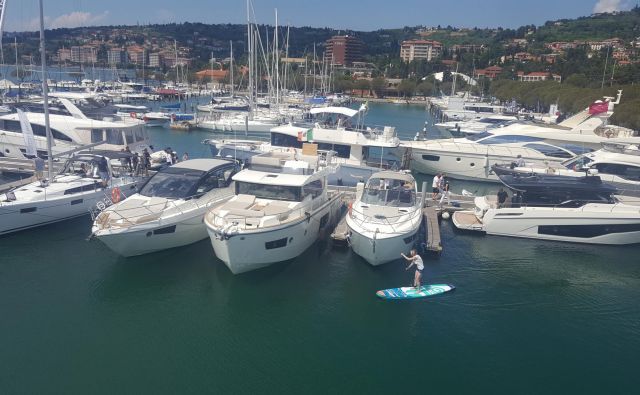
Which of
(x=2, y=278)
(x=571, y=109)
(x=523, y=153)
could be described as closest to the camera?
(x=2, y=278)

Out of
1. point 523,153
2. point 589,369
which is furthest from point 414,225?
point 523,153

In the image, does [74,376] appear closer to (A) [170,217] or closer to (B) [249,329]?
(B) [249,329]

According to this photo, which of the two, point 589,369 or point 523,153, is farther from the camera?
point 523,153

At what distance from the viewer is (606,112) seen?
35.7 meters

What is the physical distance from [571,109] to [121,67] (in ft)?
611

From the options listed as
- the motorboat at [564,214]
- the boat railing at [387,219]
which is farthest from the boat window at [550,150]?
the boat railing at [387,219]

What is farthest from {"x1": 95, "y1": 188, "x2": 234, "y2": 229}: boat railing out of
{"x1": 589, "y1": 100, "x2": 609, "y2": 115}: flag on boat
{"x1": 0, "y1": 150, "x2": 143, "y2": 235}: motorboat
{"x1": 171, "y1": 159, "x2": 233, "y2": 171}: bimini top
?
{"x1": 589, "y1": 100, "x2": 609, "y2": 115}: flag on boat

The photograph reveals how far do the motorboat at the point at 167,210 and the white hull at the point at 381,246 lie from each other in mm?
5927

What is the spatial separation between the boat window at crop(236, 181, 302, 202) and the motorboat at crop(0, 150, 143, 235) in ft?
16.4

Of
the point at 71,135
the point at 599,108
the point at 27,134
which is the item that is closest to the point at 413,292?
the point at 27,134

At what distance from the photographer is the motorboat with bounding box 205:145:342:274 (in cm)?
1517

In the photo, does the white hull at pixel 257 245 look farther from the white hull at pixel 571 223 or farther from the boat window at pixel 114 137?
the boat window at pixel 114 137

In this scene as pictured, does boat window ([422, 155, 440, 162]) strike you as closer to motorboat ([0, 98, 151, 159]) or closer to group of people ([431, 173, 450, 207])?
group of people ([431, 173, 450, 207])

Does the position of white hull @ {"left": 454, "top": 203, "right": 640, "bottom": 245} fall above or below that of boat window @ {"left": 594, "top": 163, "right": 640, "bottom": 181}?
below
